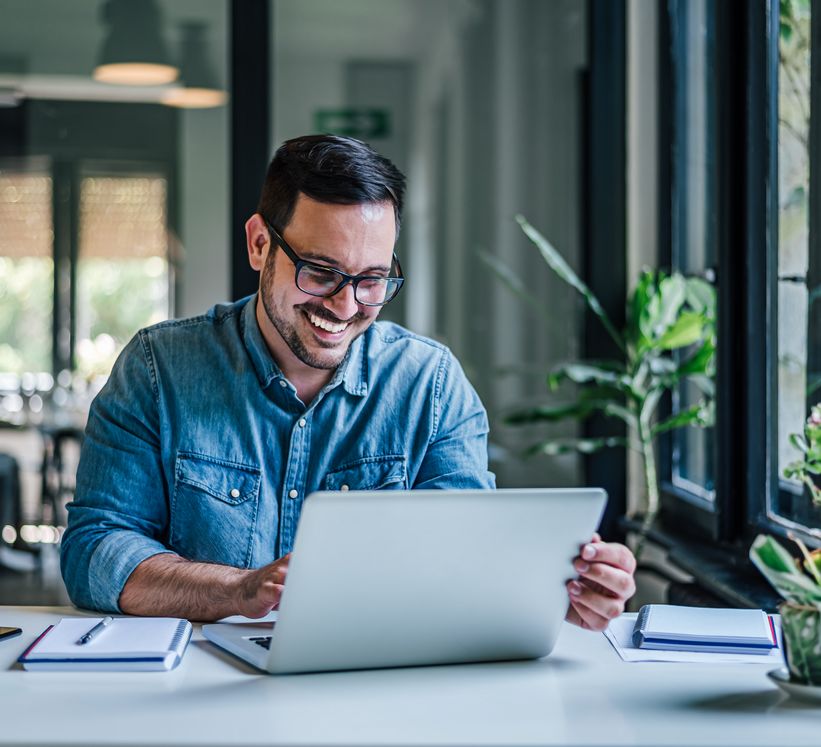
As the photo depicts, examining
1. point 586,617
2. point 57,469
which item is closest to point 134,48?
point 57,469

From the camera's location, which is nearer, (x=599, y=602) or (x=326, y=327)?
(x=599, y=602)

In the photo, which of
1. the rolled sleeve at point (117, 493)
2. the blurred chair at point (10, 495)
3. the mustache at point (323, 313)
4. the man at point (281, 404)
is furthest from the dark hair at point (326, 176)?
the blurred chair at point (10, 495)

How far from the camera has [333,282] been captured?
1827 millimetres

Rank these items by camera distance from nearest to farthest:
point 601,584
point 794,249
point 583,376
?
point 601,584, point 794,249, point 583,376

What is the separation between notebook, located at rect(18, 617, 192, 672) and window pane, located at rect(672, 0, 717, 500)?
6.34 feet

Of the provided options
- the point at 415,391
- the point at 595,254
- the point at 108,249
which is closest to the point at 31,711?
the point at 415,391

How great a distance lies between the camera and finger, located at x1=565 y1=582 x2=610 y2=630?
148 cm

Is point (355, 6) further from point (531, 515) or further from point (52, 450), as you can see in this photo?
point (531, 515)

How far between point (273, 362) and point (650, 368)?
1.44m

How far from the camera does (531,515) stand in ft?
4.12

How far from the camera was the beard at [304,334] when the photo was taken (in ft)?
6.11

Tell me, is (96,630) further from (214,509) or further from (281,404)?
(281,404)

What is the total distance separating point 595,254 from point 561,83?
1.88 ft

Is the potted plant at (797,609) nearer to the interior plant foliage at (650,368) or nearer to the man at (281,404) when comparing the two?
the man at (281,404)
